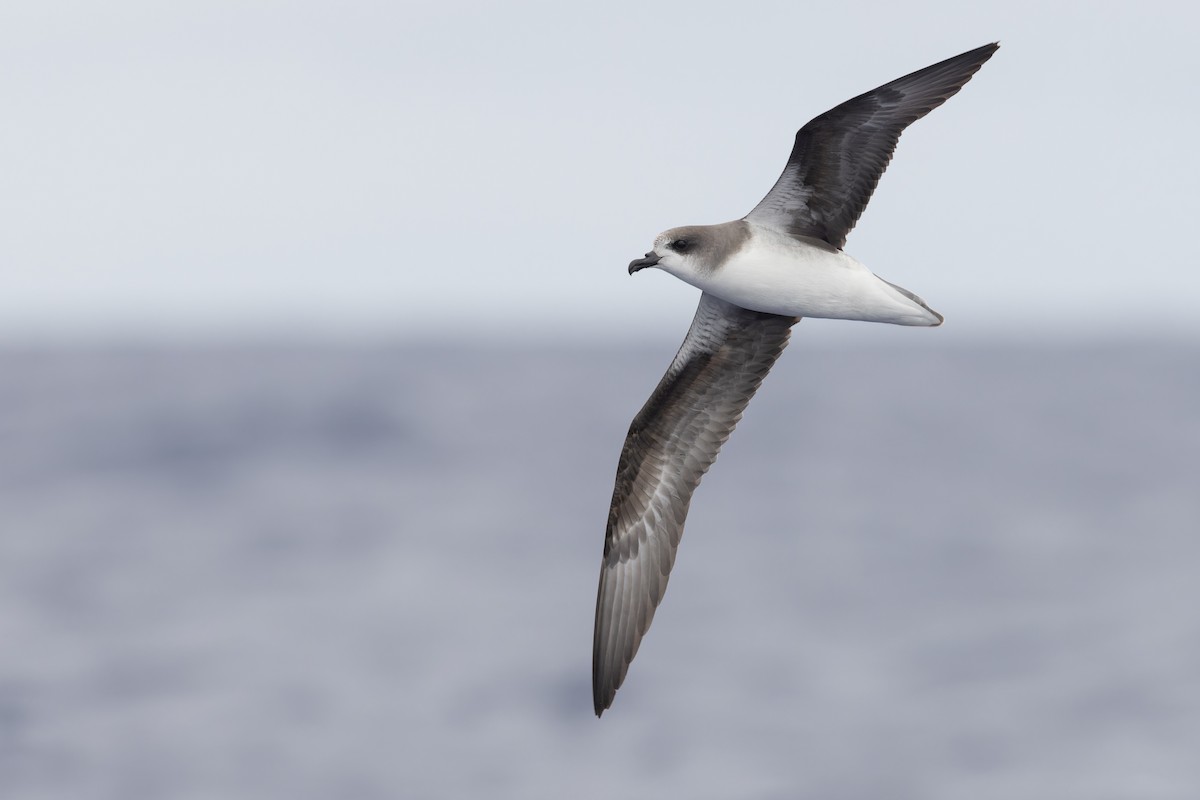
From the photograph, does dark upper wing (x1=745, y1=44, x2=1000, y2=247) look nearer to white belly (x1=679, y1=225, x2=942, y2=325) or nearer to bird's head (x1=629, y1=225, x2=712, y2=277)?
white belly (x1=679, y1=225, x2=942, y2=325)

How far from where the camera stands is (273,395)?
73.4 m

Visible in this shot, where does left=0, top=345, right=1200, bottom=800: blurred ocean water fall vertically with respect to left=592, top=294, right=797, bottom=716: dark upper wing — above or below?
below

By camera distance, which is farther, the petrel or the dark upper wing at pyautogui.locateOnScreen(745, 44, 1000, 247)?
the petrel

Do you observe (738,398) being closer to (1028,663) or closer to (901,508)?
(1028,663)

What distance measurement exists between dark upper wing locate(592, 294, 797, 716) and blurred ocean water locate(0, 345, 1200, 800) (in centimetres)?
1415

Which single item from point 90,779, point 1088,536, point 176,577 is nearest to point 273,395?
point 176,577

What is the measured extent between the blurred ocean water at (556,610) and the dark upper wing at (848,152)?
59.1 ft

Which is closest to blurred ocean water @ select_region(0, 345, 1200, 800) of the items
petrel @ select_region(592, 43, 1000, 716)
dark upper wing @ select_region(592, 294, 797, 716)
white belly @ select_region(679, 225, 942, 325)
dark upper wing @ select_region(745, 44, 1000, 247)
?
dark upper wing @ select_region(592, 294, 797, 716)

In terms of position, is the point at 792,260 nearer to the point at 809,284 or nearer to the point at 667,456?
the point at 809,284

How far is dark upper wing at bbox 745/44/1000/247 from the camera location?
514 inches

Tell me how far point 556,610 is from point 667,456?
25.6 metres

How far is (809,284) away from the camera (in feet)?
44.2

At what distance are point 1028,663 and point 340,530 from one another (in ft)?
68.2

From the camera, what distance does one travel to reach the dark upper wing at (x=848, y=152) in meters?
13.1
